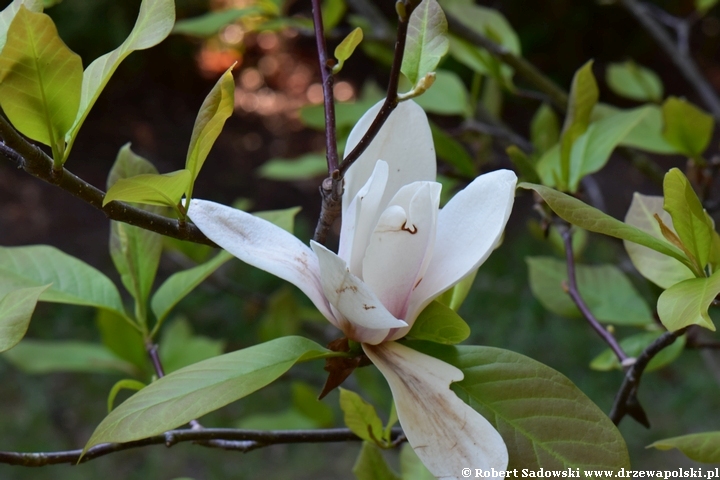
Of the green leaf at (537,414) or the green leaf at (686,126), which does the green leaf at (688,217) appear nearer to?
the green leaf at (537,414)

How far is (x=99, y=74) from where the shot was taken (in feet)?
1.37

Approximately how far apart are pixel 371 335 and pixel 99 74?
0.24m

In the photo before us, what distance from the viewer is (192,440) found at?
1.58 feet

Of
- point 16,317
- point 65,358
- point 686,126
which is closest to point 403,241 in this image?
point 16,317

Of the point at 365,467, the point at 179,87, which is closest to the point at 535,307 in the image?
the point at 365,467

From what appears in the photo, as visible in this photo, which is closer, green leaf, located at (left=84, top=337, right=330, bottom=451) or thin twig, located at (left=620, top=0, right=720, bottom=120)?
green leaf, located at (left=84, top=337, right=330, bottom=451)

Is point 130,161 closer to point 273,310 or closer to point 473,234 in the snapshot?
point 473,234

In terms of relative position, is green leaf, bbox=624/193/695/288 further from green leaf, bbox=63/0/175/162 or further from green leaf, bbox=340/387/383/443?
green leaf, bbox=63/0/175/162

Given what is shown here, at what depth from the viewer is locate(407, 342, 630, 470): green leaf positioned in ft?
1.24

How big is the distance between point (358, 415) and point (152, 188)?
0.81 feet

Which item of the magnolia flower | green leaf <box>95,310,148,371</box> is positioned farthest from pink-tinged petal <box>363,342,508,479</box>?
green leaf <box>95,310,148,371</box>

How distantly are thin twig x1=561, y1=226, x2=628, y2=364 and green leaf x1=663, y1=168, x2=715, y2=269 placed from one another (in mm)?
186

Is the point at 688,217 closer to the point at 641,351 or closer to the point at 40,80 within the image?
the point at 641,351

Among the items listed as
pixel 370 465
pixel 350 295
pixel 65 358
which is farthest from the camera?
pixel 65 358
